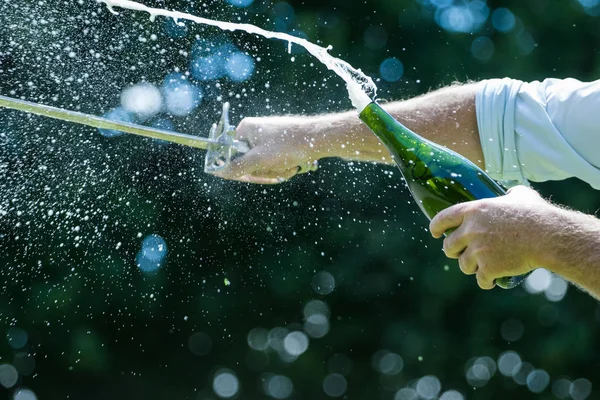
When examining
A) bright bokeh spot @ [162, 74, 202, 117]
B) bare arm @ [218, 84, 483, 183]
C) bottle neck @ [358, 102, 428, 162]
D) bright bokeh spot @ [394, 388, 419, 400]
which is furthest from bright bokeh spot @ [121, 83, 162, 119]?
bright bokeh spot @ [394, 388, 419, 400]

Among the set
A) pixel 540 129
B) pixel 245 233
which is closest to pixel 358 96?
pixel 540 129

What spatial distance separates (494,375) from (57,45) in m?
2.42

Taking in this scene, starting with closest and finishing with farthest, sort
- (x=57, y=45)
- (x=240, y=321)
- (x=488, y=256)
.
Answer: (x=488, y=256) < (x=57, y=45) < (x=240, y=321)

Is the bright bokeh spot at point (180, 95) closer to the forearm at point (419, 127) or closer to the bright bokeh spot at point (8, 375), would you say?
the forearm at point (419, 127)

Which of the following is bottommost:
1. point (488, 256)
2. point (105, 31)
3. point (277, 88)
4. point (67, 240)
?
point (67, 240)

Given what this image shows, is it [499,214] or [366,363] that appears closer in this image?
[499,214]

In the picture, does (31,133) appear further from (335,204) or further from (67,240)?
(335,204)

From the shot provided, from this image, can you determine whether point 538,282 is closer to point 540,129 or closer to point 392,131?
point 540,129

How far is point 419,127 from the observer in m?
1.81

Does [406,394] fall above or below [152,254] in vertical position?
below

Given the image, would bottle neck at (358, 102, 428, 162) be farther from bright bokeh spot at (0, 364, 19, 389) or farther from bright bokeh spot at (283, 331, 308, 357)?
bright bokeh spot at (0, 364, 19, 389)

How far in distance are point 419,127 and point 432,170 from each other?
0.42 metres

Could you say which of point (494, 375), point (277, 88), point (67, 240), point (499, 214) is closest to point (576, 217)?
point (499, 214)

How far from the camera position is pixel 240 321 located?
3.26 meters
